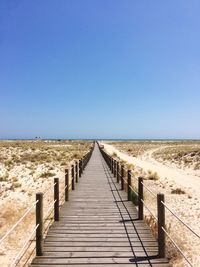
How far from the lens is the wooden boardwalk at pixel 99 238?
615cm

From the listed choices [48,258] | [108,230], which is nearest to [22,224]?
[108,230]

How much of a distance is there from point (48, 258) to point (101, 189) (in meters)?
8.85

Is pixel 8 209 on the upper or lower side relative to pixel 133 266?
lower

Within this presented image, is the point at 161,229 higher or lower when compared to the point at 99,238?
higher

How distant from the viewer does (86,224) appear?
876 centimetres

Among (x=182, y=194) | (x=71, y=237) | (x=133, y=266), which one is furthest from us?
(x=182, y=194)

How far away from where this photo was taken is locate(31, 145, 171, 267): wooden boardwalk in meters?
6.15

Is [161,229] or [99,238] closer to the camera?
[161,229]

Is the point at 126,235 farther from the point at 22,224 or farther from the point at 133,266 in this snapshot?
the point at 22,224

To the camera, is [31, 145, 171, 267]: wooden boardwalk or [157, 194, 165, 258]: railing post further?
[157, 194, 165, 258]: railing post

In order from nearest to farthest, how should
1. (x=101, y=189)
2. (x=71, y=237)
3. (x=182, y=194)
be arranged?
(x=71, y=237)
(x=101, y=189)
(x=182, y=194)

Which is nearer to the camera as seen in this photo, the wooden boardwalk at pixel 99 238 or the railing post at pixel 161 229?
the wooden boardwalk at pixel 99 238

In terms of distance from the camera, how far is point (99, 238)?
7.50 m

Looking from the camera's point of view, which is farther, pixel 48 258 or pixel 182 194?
pixel 182 194
